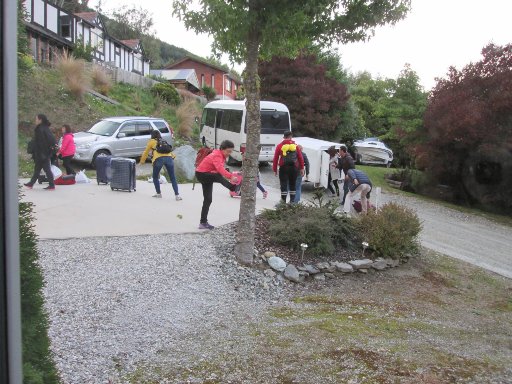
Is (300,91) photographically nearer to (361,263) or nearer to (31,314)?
(361,263)

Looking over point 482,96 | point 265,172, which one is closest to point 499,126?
point 482,96

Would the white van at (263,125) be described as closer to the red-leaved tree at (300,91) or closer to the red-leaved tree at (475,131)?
the red-leaved tree at (300,91)

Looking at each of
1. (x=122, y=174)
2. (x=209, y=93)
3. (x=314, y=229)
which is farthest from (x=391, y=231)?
(x=209, y=93)

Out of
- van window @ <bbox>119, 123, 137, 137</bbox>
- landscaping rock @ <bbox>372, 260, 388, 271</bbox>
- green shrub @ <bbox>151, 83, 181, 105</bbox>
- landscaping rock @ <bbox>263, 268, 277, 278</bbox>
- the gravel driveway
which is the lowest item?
the gravel driveway

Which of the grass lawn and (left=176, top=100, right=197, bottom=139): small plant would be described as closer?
the grass lawn

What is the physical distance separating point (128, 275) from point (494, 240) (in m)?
9.77

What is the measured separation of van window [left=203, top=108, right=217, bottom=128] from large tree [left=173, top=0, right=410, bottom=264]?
1407cm

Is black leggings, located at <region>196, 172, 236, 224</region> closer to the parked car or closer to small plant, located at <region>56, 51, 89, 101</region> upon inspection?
the parked car

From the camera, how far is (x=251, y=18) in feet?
21.3

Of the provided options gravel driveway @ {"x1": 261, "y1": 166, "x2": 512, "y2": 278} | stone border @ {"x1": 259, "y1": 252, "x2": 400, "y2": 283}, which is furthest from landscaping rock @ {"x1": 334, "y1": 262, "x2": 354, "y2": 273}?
gravel driveway @ {"x1": 261, "y1": 166, "x2": 512, "y2": 278}

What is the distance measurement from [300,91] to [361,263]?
652 inches

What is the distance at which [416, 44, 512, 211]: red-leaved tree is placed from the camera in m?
15.7

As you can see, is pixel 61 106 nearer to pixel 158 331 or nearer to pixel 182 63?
pixel 182 63

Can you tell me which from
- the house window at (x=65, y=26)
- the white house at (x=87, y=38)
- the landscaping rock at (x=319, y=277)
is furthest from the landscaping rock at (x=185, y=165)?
the house window at (x=65, y=26)
